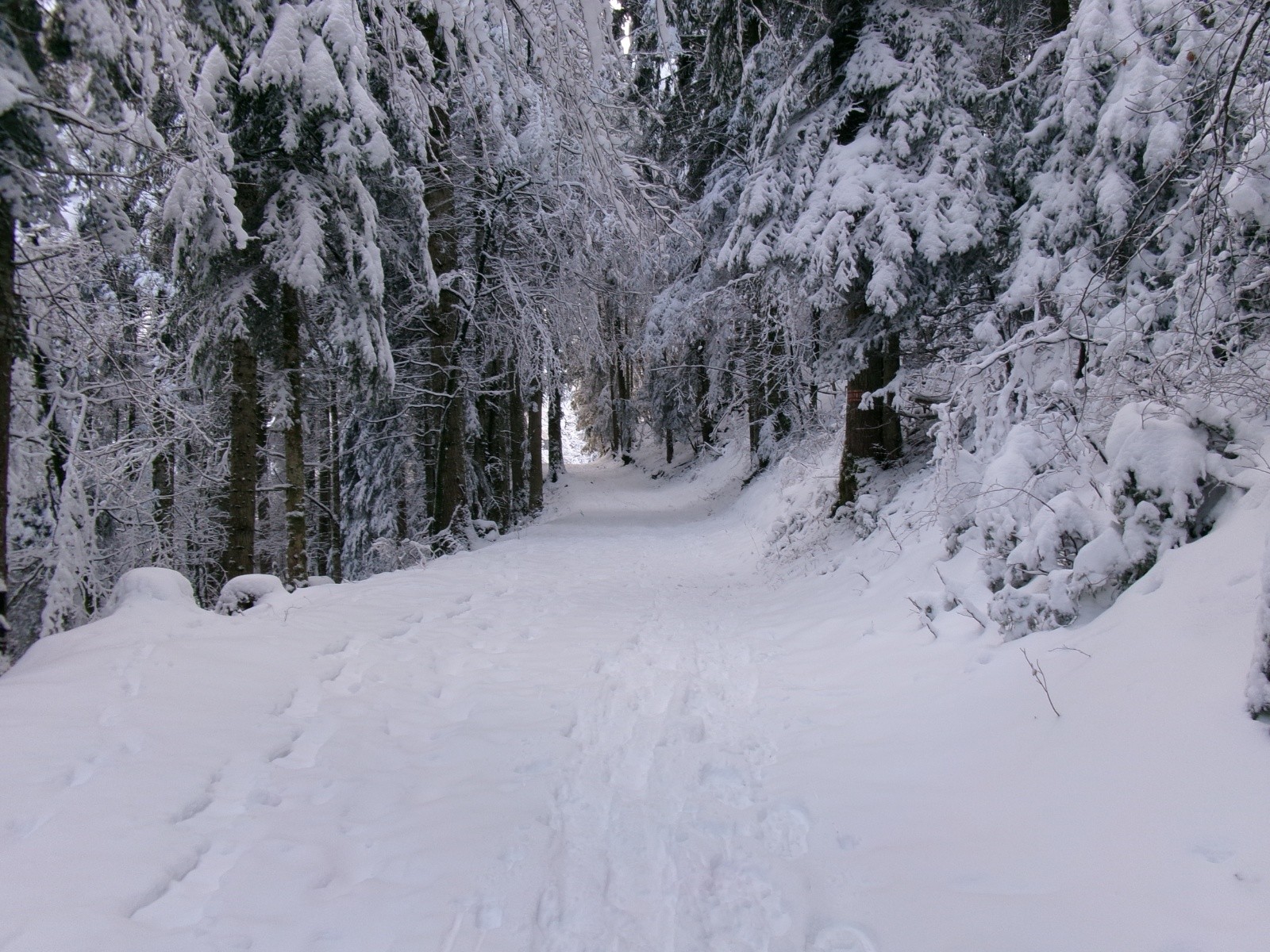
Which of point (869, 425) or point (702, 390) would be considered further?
point (702, 390)

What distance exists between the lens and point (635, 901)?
2.25 metres

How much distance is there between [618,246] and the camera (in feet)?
41.5

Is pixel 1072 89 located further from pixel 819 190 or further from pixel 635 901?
pixel 635 901

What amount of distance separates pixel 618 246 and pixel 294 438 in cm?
719

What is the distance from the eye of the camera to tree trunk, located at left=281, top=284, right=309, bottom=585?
7793mm

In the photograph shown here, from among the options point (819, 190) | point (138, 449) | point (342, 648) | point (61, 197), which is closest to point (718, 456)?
point (819, 190)

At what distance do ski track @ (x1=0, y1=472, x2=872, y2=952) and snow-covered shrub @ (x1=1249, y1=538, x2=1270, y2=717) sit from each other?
4.69 feet

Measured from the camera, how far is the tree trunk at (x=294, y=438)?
7793 mm

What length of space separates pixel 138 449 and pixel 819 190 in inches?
333

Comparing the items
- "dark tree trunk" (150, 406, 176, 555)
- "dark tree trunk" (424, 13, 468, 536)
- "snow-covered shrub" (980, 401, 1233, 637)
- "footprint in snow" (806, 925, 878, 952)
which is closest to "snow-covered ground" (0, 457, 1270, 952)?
"footprint in snow" (806, 925, 878, 952)

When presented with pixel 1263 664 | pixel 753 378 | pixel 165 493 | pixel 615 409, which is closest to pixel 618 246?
pixel 753 378

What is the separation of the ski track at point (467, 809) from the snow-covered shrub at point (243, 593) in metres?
0.54

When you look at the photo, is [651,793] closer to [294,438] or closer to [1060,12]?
[294,438]

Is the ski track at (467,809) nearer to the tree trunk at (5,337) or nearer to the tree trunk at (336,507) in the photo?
the tree trunk at (5,337)
